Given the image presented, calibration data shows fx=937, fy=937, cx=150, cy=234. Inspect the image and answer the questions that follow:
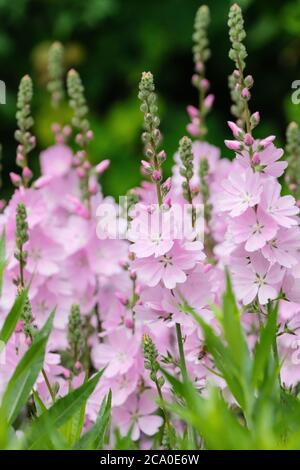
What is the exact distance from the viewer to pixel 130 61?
4797 millimetres

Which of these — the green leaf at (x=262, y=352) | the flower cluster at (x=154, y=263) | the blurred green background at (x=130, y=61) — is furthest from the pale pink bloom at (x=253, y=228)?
the blurred green background at (x=130, y=61)

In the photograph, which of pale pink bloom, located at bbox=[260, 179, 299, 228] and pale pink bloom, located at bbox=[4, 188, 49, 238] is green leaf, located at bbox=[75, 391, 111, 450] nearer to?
pale pink bloom, located at bbox=[260, 179, 299, 228]

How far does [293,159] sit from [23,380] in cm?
95

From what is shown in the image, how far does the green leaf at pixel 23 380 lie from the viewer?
49.0 inches

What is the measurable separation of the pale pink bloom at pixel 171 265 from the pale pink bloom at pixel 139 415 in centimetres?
34

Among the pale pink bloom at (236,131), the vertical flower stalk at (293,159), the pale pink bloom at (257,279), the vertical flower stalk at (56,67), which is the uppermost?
the vertical flower stalk at (56,67)

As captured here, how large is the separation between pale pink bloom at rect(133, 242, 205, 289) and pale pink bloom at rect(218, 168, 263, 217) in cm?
8

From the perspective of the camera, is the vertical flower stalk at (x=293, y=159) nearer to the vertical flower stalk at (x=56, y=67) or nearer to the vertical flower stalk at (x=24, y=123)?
the vertical flower stalk at (x=24, y=123)

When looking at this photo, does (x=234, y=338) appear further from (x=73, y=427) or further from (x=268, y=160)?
(x=268, y=160)

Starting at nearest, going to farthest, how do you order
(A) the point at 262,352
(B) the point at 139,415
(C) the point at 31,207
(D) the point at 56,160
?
(A) the point at 262,352 < (B) the point at 139,415 < (C) the point at 31,207 < (D) the point at 56,160

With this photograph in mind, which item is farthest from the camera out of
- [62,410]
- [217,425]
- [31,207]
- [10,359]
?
[31,207]

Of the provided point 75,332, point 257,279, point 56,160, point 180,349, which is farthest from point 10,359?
point 56,160

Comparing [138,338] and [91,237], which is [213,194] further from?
[138,338]

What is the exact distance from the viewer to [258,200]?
4.83ft
